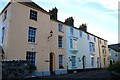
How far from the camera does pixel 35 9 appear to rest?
22094 mm

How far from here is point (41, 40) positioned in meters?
22.2

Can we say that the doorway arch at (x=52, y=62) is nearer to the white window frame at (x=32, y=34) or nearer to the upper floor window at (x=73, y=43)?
the white window frame at (x=32, y=34)

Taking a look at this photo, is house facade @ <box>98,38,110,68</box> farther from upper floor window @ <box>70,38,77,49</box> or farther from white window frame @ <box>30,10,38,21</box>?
white window frame @ <box>30,10,38,21</box>

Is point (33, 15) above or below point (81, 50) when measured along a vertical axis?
above

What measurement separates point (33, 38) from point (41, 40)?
4.35 ft

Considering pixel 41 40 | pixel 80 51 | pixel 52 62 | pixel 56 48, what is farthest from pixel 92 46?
pixel 41 40

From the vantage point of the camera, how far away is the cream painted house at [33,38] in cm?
1894

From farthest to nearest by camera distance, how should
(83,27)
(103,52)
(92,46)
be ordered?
(103,52)
(92,46)
(83,27)

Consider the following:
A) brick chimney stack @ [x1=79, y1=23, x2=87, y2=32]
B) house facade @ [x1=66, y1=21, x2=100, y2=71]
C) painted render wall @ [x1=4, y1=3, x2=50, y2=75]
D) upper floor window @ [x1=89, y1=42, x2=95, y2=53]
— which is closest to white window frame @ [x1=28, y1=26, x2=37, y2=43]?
painted render wall @ [x1=4, y1=3, x2=50, y2=75]

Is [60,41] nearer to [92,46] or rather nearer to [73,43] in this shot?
[73,43]

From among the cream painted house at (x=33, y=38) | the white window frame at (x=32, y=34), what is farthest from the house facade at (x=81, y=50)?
the white window frame at (x=32, y=34)

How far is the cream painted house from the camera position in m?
18.9

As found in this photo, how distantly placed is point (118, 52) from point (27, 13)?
42377mm

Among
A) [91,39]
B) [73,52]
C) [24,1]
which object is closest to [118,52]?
→ [91,39]
